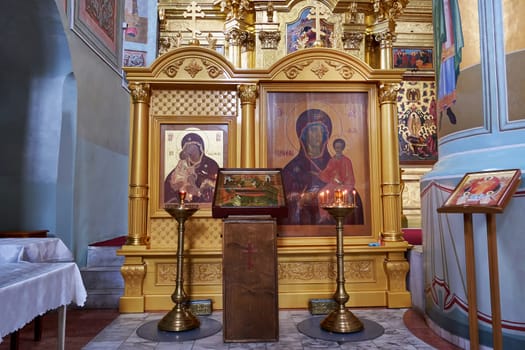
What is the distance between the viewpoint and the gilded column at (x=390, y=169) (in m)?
4.35

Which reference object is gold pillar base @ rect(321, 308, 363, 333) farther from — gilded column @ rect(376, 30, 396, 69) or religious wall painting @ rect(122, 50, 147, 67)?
religious wall painting @ rect(122, 50, 147, 67)

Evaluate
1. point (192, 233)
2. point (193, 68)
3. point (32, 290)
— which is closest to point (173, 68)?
point (193, 68)

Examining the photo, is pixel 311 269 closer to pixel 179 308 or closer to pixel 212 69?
pixel 179 308

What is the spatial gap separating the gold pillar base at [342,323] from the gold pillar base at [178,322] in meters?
1.22

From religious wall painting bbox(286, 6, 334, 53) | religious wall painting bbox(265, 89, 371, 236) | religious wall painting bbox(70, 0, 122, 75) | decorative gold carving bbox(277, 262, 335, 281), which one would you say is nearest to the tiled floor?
decorative gold carving bbox(277, 262, 335, 281)

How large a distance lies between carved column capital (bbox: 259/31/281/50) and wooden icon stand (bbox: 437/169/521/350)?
18.7 feet

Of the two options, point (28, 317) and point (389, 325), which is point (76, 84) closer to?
point (28, 317)

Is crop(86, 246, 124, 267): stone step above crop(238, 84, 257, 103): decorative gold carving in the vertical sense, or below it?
below

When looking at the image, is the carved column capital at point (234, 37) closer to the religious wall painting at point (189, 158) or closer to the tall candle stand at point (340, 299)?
the religious wall painting at point (189, 158)

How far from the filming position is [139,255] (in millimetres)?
4211

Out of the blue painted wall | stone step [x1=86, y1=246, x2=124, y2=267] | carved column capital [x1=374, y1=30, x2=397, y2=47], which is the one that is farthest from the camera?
carved column capital [x1=374, y1=30, x2=397, y2=47]

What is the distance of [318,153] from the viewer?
177 inches

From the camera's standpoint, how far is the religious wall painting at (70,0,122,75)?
18.1 ft

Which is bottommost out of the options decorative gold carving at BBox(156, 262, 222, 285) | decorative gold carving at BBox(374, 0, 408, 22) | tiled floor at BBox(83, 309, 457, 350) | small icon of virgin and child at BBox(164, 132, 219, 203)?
tiled floor at BBox(83, 309, 457, 350)
